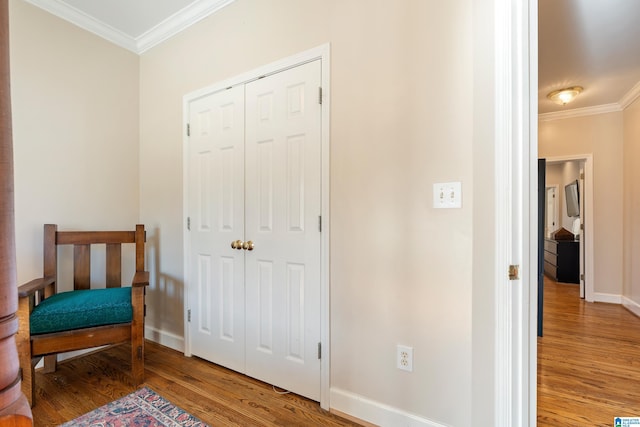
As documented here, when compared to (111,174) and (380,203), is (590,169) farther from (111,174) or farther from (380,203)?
(111,174)

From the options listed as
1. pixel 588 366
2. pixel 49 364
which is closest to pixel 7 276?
pixel 49 364

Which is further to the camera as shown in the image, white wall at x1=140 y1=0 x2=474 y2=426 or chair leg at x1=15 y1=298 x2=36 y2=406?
chair leg at x1=15 y1=298 x2=36 y2=406

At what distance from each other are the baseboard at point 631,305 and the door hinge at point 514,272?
390 cm

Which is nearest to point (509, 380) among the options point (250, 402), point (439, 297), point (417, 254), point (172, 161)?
point (439, 297)

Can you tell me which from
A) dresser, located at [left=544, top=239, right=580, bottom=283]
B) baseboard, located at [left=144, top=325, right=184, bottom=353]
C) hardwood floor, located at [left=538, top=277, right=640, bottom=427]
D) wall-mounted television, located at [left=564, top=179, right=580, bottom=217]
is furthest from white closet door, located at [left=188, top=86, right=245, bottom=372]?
wall-mounted television, located at [left=564, top=179, right=580, bottom=217]

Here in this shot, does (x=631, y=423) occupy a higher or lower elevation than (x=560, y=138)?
lower

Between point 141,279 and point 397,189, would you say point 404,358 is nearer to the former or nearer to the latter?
point 397,189

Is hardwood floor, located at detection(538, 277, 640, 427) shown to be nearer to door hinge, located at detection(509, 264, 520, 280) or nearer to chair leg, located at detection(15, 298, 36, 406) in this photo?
door hinge, located at detection(509, 264, 520, 280)

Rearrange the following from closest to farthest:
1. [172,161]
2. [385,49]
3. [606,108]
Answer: [385,49], [172,161], [606,108]

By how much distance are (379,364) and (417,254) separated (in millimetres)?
625

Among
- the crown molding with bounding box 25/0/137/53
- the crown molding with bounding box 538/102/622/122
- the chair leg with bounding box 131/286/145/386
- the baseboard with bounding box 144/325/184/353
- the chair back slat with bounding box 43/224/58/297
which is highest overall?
the crown molding with bounding box 25/0/137/53

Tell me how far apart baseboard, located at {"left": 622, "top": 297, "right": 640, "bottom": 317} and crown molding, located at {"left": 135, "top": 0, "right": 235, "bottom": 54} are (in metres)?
5.29

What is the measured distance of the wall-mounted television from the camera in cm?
562

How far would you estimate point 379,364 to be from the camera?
62.6 inches
